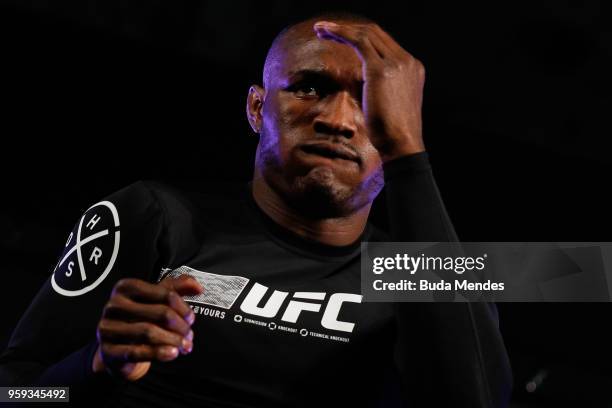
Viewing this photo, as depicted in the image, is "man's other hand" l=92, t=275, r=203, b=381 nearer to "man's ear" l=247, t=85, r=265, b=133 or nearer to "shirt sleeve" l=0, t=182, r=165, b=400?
"shirt sleeve" l=0, t=182, r=165, b=400

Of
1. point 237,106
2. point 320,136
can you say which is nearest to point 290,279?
point 320,136

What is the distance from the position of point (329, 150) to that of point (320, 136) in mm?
35

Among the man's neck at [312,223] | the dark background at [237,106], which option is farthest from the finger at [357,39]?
the dark background at [237,106]

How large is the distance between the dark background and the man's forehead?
147 cm

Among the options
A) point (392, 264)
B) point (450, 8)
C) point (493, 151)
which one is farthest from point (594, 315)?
point (392, 264)

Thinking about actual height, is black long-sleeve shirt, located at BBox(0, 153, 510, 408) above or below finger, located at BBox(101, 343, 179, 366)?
below

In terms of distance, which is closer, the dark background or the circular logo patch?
the circular logo patch

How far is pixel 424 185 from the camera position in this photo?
1155 millimetres

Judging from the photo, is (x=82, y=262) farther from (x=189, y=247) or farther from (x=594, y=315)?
(x=594, y=315)

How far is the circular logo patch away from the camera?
128 cm

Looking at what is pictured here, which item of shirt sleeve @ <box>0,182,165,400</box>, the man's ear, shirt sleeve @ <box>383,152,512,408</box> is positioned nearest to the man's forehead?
the man's ear

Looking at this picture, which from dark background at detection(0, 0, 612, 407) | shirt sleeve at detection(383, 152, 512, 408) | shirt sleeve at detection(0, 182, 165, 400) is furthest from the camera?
dark background at detection(0, 0, 612, 407)

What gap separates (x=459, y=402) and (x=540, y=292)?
0.60m

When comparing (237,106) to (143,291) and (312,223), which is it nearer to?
(312,223)
